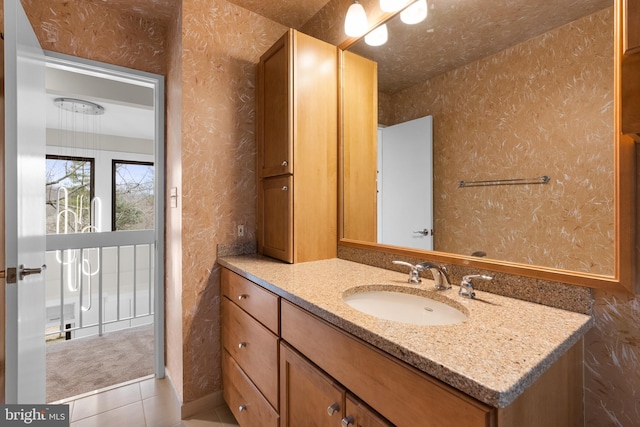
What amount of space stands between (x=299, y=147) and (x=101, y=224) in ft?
15.0

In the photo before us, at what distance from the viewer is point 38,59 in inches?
61.5

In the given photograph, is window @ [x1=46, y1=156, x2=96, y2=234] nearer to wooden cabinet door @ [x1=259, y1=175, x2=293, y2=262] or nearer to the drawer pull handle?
wooden cabinet door @ [x1=259, y1=175, x2=293, y2=262]

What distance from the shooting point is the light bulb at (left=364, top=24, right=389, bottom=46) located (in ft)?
5.24

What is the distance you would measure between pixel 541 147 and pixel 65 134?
5.76 meters

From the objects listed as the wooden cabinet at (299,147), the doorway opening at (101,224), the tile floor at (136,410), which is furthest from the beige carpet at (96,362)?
the wooden cabinet at (299,147)

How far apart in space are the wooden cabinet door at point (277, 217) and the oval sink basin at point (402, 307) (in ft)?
1.90

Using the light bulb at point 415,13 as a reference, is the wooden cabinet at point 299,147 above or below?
below

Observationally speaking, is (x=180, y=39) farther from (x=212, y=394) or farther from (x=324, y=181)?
(x=212, y=394)

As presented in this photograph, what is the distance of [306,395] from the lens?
3.48 feet

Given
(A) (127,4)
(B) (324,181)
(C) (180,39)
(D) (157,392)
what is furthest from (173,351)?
→ (A) (127,4)

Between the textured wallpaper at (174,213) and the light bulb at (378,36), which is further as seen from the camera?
the textured wallpaper at (174,213)

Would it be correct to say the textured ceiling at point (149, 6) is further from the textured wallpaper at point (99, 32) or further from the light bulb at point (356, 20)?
the light bulb at point (356, 20)

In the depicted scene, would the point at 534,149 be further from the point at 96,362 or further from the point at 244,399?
the point at 96,362

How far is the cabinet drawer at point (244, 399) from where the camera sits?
132cm
